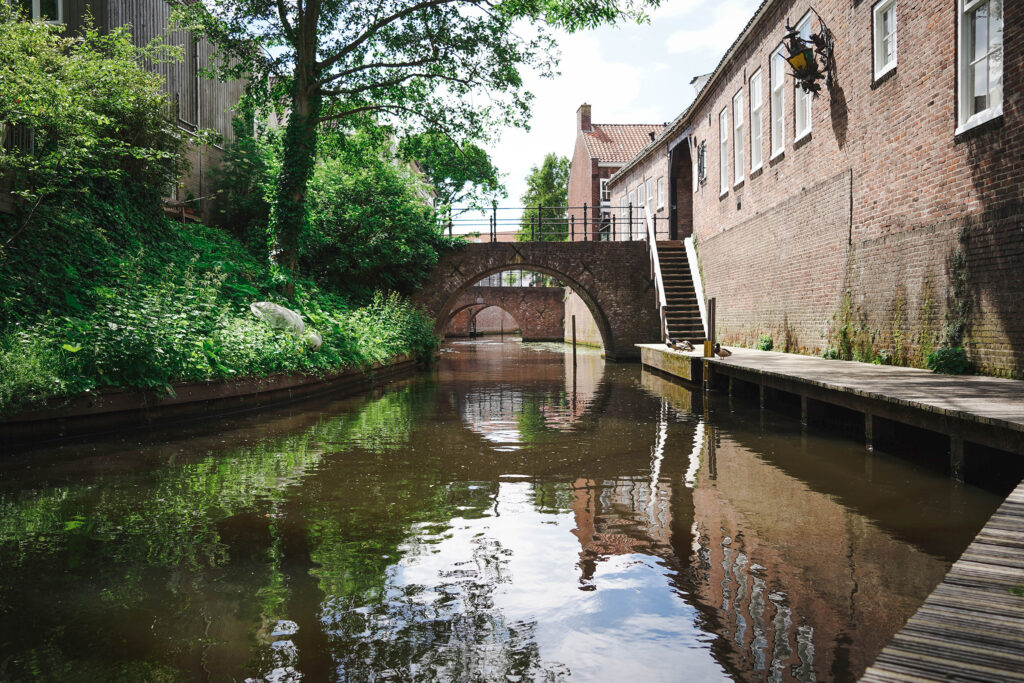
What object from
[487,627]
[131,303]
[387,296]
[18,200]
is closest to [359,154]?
[387,296]

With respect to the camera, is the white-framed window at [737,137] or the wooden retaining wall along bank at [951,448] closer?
the wooden retaining wall along bank at [951,448]

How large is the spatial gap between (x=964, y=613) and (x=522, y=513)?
2828mm

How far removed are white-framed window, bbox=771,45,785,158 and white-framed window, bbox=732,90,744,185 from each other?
209 cm

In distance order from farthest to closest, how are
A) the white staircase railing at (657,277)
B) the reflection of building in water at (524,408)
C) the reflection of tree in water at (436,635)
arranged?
the white staircase railing at (657,277)
the reflection of building in water at (524,408)
the reflection of tree in water at (436,635)

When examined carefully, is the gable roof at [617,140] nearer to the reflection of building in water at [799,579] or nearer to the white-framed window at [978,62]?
the white-framed window at [978,62]

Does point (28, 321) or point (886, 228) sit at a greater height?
point (886, 228)

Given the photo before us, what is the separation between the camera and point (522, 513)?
4.70 meters

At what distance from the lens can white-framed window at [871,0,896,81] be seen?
1022 centimetres

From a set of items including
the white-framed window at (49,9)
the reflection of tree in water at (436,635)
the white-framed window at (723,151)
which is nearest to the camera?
the reflection of tree in water at (436,635)

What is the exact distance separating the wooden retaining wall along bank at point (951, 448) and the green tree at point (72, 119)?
28.2 ft

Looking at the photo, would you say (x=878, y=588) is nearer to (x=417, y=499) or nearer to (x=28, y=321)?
(x=417, y=499)

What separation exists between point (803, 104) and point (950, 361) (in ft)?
22.2

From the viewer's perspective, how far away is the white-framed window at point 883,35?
33.5 ft

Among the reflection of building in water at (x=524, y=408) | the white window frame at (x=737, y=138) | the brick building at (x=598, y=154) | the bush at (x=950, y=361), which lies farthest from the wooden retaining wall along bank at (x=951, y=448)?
the brick building at (x=598, y=154)
